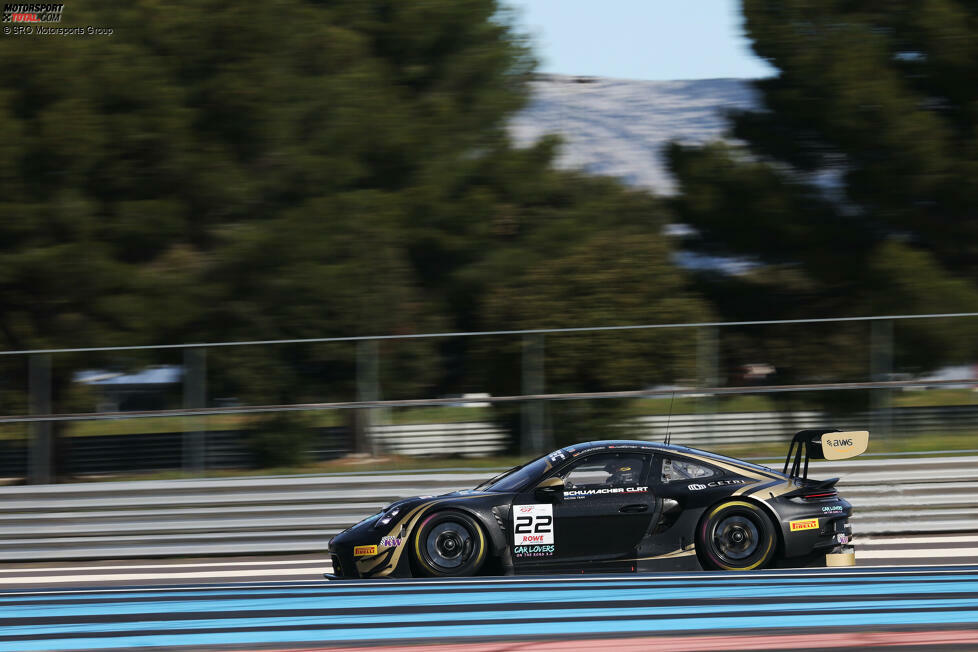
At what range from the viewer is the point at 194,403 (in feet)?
41.0

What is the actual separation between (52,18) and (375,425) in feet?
28.0

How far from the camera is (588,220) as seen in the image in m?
20.2

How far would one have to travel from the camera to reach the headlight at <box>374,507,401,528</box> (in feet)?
28.8

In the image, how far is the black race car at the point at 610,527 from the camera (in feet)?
28.0

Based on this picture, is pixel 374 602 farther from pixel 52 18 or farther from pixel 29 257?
pixel 52 18

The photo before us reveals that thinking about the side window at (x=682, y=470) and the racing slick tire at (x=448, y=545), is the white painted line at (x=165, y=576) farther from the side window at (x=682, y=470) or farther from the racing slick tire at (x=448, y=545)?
the side window at (x=682, y=470)

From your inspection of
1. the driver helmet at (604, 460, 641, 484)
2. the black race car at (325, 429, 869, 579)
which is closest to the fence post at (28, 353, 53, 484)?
the black race car at (325, 429, 869, 579)

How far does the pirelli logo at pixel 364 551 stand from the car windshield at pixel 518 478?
1025 millimetres

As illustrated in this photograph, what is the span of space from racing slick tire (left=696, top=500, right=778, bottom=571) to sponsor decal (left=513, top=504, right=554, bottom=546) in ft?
3.74

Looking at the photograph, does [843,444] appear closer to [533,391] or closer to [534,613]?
[534,613]

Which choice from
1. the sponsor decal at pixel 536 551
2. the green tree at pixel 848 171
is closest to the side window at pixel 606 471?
the sponsor decal at pixel 536 551

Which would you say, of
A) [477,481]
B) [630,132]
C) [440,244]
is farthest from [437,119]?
[630,132]

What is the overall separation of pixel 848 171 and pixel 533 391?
30.4ft

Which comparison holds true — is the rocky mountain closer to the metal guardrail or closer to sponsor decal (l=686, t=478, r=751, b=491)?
the metal guardrail
